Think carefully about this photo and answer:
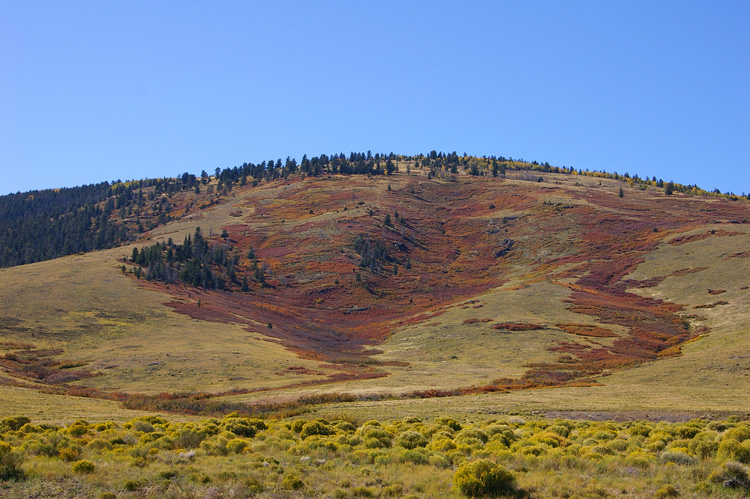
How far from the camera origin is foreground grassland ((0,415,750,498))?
13266 mm

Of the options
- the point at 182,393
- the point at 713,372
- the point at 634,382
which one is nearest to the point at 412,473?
the point at 182,393

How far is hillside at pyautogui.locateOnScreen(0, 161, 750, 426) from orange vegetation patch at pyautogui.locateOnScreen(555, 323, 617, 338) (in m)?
0.54

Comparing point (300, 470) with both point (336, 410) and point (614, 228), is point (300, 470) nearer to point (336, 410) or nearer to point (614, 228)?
point (336, 410)

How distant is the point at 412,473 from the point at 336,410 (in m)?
16.5

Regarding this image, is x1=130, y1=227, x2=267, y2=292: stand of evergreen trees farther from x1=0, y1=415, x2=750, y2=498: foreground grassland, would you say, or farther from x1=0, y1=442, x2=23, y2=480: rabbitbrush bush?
x1=0, y1=442, x2=23, y2=480: rabbitbrush bush

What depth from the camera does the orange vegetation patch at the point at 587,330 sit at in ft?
212

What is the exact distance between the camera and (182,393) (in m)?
38.1

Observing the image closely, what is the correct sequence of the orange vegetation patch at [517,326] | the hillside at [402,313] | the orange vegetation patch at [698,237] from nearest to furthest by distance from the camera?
the hillside at [402,313] < the orange vegetation patch at [517,326] < the orange vegetation patch at [698,237]

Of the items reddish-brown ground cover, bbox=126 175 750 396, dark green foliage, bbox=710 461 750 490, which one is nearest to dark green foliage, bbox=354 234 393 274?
reddish-brown ground cover, bbox=126 175 750 396

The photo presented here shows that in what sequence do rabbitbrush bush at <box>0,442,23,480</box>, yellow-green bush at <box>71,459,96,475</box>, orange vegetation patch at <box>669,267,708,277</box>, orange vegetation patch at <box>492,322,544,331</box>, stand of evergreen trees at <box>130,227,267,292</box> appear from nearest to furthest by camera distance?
1. rabbitbrush bush at <box>0,442,23,480</box>
2. yellow-green bush at <box>71,459,96,475</box>
3. orange vegetation patch at <box>492,322,544,331</box>
4. orange vegetation patch at <box>669,267,708,277</box>
5. stand of evergreen trees at <box>130,227,267,292</box>

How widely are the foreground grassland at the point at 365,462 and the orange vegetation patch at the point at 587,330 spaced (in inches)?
1778

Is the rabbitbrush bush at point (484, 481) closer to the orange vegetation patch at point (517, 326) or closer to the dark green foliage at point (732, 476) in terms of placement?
the dark green foliage at point (732, 476)

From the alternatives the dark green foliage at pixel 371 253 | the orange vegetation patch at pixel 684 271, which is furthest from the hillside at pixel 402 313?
the orange vegetation patch at pixel 684 271

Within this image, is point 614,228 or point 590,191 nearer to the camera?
point 614,228
